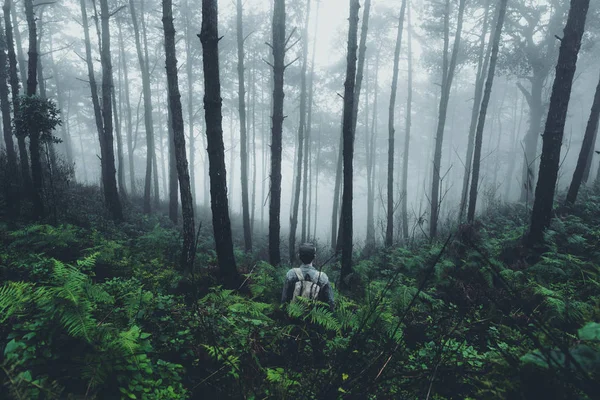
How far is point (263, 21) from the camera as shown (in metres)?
19.3

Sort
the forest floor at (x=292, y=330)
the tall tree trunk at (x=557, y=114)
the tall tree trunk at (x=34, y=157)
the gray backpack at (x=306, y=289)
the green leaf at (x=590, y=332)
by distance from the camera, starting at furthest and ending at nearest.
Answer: the tall tree trunk at (x=34, y=157), the tall tree trunk at (x=557, y=114), the gray backpack at (x=306, y=289), the forest floor at (x=292, y=330), the green leaf at (x=590, y=332)

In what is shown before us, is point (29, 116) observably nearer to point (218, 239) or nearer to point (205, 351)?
point (218, 239)

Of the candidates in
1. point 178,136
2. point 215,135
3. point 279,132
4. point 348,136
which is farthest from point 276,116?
point 215,135

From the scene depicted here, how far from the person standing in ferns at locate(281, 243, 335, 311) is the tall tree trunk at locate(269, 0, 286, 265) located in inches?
183

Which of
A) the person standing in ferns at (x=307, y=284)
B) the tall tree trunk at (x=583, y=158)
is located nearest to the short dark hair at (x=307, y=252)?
the person standing in ferns at (x=307, y=284)

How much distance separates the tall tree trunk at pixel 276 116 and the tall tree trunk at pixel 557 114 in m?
6.86

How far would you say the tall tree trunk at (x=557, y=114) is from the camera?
6.65 meters

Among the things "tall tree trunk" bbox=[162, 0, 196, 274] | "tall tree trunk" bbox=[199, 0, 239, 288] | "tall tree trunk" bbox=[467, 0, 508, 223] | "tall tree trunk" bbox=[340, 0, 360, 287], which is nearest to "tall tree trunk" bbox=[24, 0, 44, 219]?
"tall tree trunk" bbox=[162, 0, 196, 274]

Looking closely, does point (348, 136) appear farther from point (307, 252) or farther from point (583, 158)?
point (583, 158)

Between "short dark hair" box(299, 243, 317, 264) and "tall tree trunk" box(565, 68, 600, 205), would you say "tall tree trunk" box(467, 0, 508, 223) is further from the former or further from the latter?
"short dark hair" box(299, 243, 317, 264)

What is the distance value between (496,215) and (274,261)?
9156 mm

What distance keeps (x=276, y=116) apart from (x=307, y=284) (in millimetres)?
6230

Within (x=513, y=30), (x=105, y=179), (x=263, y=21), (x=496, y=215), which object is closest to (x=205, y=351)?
(x=105, y=179)

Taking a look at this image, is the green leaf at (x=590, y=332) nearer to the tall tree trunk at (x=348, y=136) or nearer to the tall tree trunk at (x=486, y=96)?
the tall tree trunk at (x=348, y=136)
